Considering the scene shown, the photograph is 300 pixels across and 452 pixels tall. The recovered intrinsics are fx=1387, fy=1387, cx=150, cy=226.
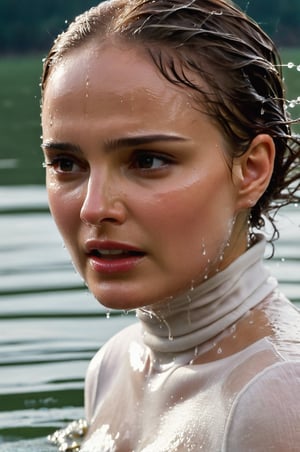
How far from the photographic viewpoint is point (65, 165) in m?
3.61

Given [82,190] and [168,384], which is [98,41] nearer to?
[82,190]

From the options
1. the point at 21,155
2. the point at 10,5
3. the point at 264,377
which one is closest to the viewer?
the point at 264,377

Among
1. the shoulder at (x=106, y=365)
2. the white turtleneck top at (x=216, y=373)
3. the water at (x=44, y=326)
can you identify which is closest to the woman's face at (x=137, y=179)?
the white turtleneck top at (x=216, y=373)

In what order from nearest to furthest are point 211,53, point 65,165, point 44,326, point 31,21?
1. point 211,53
2. point 65,165
3. point 44,326
4. point 31,21

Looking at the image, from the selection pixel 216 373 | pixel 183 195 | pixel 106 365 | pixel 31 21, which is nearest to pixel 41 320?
pixel 106 365

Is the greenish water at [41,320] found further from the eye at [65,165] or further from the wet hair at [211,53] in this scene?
the wet hair at [211,53]

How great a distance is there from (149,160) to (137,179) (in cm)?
6

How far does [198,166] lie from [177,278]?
0.29 m

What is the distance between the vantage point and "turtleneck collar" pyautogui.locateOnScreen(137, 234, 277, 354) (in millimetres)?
3613

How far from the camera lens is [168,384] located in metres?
3.72

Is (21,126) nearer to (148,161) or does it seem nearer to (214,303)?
(214,303)

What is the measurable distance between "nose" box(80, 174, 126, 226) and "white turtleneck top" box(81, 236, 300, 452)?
1.20ft

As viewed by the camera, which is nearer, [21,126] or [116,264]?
[116,264]

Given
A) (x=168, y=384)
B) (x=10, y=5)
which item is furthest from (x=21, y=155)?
(x=10, y=5)
